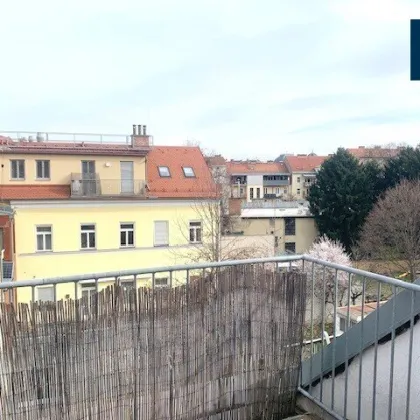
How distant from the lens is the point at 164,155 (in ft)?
70.9

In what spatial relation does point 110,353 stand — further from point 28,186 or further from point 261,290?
point 28,186

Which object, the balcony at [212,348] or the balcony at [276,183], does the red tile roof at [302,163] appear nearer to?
the balcony at [276,183]

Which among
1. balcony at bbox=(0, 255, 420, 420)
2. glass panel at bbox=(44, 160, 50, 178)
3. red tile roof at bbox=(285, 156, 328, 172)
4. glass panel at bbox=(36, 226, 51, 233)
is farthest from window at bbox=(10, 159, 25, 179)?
red tile roof at bbox=(285, 156, 328, 172)

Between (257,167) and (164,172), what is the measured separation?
3610 cm

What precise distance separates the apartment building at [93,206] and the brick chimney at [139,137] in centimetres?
5

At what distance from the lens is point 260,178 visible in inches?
2151

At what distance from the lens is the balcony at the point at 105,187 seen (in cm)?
1838

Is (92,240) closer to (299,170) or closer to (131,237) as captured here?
(131,237)

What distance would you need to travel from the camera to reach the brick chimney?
66.0 ft

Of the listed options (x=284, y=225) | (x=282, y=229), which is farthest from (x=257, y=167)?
(x=282, y=229)

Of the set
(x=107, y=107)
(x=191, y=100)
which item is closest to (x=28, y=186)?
(x=107, y=107)

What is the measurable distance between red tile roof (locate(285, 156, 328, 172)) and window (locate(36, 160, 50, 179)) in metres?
40.1

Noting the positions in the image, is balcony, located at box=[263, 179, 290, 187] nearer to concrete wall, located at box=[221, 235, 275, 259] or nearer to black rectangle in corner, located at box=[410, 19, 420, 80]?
concrete wall, located at box=[221, 235, 275, 259]

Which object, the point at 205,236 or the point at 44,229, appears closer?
the point at 44,229
